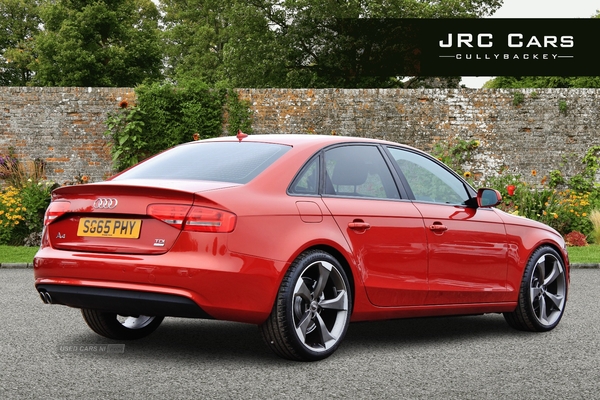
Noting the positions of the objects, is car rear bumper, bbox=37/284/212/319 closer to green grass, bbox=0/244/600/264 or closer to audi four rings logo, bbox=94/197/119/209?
audi four rings logo, bbox=94/197/119/209

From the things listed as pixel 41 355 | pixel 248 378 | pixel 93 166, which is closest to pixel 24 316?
pixel 41 355

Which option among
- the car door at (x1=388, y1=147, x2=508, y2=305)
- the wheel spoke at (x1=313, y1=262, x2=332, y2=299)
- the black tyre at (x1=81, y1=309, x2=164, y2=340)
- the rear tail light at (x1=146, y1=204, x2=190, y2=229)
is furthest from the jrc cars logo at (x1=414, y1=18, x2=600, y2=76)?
the rear tail light at (x1=146, y1=204, x2=190, y2=229)

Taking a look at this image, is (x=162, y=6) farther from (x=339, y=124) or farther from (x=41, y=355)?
(x=41, y=355)

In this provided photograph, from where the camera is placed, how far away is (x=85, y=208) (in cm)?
580

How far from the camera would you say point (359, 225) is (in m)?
6.17

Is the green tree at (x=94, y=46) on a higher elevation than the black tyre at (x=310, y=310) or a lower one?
higher

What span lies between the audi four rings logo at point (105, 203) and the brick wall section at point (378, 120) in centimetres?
1418

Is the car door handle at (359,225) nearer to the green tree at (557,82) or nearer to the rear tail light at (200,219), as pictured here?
the rear tail light at (200,219)

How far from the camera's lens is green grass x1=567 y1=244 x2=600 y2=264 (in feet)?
46.9

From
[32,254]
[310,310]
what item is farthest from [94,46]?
[310,310]

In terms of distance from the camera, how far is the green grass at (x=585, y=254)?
46.9 feet

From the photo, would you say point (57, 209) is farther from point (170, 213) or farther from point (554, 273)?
point (554, 273)

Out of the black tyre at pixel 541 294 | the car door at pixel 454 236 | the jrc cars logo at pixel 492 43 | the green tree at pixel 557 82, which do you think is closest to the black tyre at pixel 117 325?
the car door at pixel 454 236

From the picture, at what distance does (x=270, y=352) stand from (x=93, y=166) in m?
14.1
